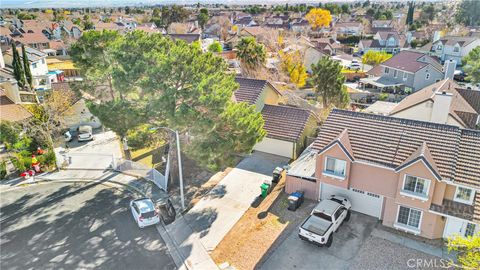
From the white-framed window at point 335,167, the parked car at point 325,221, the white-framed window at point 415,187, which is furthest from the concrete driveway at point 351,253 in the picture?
the white-framed window at point 335,167

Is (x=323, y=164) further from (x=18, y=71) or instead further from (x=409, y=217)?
(x=18, y=71)

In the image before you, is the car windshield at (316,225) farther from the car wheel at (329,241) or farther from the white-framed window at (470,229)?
the white-framed window at (470,229)

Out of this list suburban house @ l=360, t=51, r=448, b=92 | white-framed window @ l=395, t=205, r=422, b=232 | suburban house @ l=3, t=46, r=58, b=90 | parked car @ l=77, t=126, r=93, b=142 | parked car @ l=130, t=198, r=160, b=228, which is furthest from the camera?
suburban house @ l=360, t=51, r=448, b=92

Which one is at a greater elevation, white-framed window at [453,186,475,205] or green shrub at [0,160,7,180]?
white-framed window at [453,186,475,205]

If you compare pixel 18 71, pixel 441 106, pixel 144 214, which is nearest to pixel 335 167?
pixel 441 106

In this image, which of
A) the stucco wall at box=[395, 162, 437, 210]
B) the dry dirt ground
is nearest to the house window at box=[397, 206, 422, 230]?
the stucco wall at box=[395, 162, 437, 210]

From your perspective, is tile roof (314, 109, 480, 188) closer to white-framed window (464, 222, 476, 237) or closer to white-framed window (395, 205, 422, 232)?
white-framed window (464, 222, 476, 237)

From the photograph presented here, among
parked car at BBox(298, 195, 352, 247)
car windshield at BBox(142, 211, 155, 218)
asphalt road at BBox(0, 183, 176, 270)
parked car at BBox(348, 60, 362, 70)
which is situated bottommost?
Answer: asphalt road at BBox(0, 183, 176, 270)
